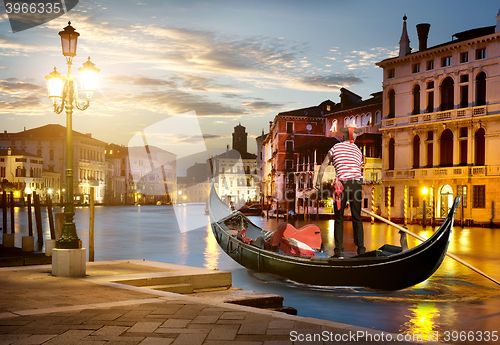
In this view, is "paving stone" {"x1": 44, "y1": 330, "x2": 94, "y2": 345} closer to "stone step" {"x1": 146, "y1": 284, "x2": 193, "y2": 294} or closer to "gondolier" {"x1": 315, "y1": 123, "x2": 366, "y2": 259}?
"stone step" {"x1": 146, "y1": 284, "x2": 193, "y2": 294}

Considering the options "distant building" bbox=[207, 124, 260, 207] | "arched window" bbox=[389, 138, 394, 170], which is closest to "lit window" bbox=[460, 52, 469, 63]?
"arched window" bbox=[389, 138, 394, 170]

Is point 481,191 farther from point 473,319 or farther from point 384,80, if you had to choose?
point 473,319

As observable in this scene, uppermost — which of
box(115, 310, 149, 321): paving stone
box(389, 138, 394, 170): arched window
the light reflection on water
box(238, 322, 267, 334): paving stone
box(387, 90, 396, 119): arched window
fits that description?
box(387, 90, 396, 119): arched window

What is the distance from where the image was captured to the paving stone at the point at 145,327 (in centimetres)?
402

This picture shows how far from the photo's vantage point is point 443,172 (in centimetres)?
2853

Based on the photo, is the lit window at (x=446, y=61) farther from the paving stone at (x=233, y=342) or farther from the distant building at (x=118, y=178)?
the distant building at (x=118, y=178)

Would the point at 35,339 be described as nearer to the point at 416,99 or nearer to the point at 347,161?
the point at 347,161

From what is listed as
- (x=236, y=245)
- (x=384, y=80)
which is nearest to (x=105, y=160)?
(x=384, y=80)

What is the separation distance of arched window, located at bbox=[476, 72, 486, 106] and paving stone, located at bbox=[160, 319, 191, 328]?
26321 millimetres

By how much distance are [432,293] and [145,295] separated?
5.37m

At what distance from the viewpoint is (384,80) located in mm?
32156

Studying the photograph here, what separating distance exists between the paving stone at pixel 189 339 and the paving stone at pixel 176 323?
0.27 m

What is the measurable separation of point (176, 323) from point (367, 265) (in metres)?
4.34

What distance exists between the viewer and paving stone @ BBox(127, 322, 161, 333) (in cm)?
402
